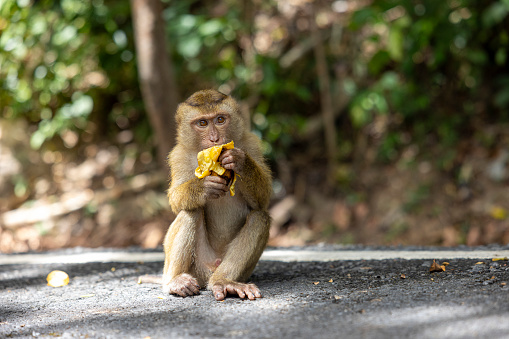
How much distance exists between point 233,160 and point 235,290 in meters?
0.97

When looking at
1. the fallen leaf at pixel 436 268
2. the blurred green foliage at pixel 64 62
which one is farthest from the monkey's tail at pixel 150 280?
the blurred green foliage at pixel 64 62

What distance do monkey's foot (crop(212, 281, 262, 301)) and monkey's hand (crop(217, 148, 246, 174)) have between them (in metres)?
0.87

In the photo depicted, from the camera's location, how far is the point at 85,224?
1085 centimetres

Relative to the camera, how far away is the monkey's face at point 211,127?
14.2 feet

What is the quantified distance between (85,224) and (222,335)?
863 centimetres

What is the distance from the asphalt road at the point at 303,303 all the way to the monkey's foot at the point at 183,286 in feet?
0.24

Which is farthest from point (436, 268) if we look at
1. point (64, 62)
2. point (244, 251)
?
point (64, 62)

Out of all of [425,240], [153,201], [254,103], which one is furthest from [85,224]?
[425,240]

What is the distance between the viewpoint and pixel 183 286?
4.06 metres

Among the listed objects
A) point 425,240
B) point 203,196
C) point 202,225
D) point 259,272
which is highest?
point 203,196

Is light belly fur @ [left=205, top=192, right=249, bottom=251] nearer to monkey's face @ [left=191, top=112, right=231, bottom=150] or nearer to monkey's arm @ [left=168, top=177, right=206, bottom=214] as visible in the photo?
monkey's arm @ [left=168, top=177, right=206, bottom=214]

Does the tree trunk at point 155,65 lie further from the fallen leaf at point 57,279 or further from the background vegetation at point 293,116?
the fallen leaf at point 57,279

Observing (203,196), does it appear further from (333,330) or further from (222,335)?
(333,330)

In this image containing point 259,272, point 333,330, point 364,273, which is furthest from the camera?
point 259,272
